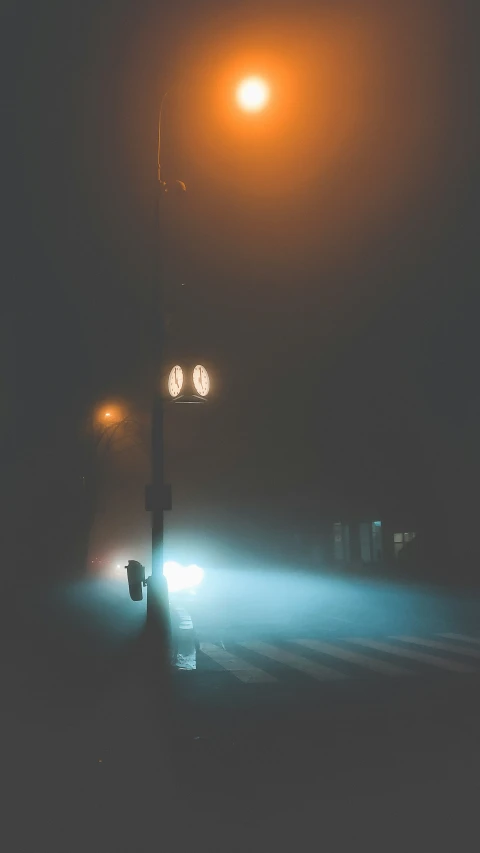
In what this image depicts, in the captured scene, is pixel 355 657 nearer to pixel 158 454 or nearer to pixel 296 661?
pixel 296 661

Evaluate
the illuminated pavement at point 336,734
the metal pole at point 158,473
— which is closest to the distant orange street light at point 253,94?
the metal pole at point 158,473

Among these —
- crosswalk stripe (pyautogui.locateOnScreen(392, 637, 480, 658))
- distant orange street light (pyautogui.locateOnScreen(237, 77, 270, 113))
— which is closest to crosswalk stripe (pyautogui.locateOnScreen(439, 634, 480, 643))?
crosswalk stripe (pyautogui.locateOnScreen(392, 637, 480, 658))

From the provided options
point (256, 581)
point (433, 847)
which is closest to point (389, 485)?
point (256, 581)

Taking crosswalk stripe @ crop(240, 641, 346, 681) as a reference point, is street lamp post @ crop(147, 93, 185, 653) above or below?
above

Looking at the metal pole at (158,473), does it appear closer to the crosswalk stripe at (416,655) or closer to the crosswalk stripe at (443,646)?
the crosswalk stripe at (416,655)

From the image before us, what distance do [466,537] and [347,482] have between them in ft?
24.6

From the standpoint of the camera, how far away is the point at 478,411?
35.5 meters

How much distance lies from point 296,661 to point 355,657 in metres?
1.23

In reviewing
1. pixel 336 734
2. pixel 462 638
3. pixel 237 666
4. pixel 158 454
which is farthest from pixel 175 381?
pixel 462 638

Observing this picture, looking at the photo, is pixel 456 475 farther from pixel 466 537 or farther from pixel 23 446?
pixel 23 446

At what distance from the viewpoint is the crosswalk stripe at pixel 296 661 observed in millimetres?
12225

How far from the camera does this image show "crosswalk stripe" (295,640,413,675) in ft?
40.9

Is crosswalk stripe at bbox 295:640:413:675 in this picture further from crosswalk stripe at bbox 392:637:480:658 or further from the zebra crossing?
crosswalk stripe at bbox 392:637:480:658

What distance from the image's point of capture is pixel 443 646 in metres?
15.2
